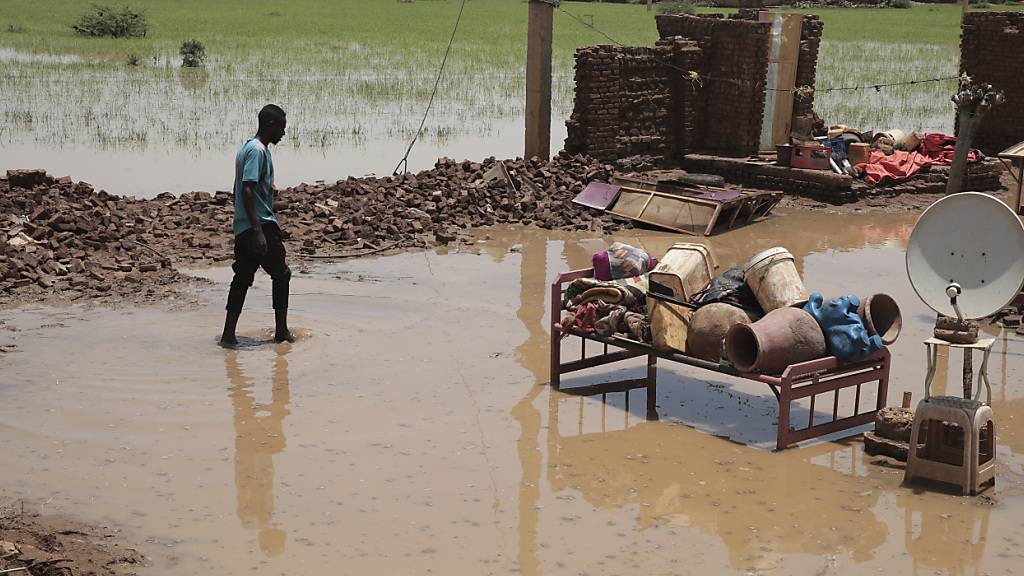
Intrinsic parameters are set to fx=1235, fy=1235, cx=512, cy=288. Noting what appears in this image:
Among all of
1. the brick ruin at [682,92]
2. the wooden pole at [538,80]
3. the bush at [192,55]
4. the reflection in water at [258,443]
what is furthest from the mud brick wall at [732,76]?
the bush at [192,55]

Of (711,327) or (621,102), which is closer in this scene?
(711,327)

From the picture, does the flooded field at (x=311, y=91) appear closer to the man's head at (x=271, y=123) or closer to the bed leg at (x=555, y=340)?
the man's head at (x=271, y=123)

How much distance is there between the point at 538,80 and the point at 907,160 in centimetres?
509

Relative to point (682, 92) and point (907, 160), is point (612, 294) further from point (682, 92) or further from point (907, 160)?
point (907, 160)

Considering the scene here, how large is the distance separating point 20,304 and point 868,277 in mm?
7655

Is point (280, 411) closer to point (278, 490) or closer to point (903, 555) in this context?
Answer: point (278, 490)

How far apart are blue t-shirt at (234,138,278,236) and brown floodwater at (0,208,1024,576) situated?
Result: 0.95 m

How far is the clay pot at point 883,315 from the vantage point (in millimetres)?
7441

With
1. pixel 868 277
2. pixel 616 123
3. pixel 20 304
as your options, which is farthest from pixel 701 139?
pixel 20 304

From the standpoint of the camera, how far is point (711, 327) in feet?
24.4

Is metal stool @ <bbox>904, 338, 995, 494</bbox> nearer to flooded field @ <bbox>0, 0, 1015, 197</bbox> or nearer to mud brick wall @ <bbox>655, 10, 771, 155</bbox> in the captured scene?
mud brick wall @ <bbox>655, 10, 771, 155</bbox>

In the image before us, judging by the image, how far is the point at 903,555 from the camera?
5949 mm

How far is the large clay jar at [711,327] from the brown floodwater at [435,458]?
513 mm

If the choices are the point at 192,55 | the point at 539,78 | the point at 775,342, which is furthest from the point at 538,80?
the point at 192,55
